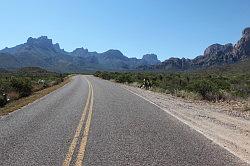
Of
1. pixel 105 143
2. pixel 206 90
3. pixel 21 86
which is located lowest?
pixel 21 86

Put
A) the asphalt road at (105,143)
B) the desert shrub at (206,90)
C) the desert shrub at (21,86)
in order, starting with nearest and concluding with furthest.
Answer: the asphalt road at (105,143) < the desert shrub at (206,90) < the desert shrub at (21,86)

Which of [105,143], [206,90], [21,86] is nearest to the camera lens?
[105,143]

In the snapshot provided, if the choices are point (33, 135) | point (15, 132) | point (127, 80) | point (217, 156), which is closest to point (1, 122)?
point (15, 132)

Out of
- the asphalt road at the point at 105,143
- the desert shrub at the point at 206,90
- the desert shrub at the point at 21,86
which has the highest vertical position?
the desert shrub at the point at 206,90

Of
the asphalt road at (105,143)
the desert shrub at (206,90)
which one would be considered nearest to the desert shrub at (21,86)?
the desert shrub at (206,90)

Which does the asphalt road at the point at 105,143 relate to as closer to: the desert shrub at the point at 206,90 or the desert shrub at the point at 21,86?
the desert shrub at the point at 206,90

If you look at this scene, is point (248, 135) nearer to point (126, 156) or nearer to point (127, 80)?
point (126, 156)

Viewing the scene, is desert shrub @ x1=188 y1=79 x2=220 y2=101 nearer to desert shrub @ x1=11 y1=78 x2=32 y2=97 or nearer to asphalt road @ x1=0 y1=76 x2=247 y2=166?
asphalt road @ x1=0 y1=76 x2=247 y2=166

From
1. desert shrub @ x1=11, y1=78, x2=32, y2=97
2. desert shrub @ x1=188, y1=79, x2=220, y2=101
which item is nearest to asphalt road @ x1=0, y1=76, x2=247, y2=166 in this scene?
desert shrub @ x1=188, y1=79, x2=220, y2=101

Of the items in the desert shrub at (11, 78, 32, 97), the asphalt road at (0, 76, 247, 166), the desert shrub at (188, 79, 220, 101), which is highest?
the desert shrub at (188, 79, 220, 101)

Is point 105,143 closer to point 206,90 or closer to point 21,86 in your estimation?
point 206,90

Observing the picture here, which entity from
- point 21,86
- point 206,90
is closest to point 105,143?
point 206,90

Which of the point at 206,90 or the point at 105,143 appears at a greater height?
the point at 206,90

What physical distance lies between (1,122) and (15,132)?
291cm
